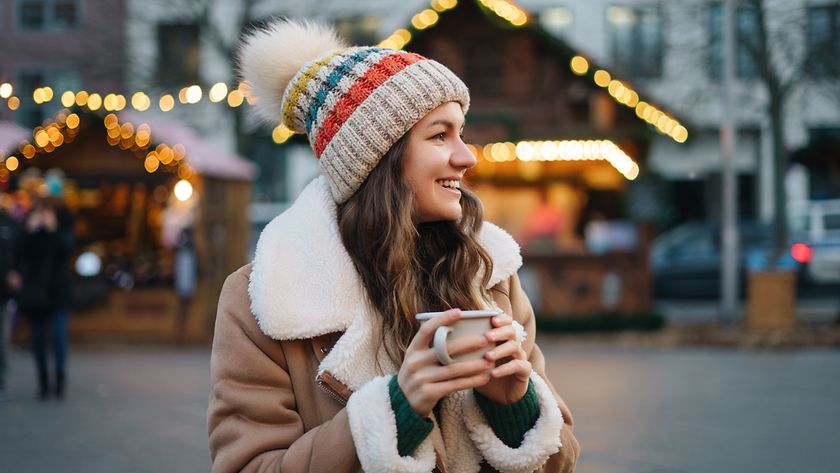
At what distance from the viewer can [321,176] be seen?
249 centimetres

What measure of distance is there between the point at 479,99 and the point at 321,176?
13306mm

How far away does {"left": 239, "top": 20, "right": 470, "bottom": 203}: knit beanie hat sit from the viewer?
7.51 feet

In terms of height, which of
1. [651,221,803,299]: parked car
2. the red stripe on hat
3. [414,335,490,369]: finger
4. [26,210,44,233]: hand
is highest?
the red stripe on hat

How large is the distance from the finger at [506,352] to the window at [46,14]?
33.2 meters

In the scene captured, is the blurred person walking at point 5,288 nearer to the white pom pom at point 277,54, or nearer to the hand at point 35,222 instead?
the hand at point 35,222

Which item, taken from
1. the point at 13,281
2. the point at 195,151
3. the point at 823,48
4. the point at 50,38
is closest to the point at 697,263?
the point at 823,48

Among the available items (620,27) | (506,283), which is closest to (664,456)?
(506,283)

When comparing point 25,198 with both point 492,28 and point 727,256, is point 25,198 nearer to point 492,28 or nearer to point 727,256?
point 492,28

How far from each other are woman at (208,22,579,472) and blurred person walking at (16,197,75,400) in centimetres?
777

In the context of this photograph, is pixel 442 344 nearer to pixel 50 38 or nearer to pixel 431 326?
pixel 431 326

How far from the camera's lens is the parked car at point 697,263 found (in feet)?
67.3

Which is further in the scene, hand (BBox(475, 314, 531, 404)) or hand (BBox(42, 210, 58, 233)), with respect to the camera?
hand (BBox(42, 210, 58, 233))

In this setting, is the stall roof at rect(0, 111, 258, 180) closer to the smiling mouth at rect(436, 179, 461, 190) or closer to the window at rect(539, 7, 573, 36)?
the smiling mouth at rect(436, 179, 461, 190)

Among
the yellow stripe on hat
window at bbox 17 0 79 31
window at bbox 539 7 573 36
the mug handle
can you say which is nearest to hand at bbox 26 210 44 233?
the yellow stripe on hat
